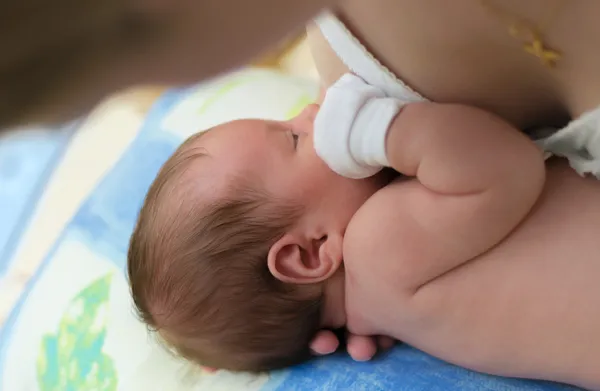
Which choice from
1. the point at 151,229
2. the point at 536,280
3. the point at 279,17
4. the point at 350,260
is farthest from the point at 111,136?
the point at 279,17

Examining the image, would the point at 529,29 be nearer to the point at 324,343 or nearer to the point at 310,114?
the point at 310,114

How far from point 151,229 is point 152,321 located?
12cm

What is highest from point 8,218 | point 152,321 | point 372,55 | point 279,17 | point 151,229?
point 279,17

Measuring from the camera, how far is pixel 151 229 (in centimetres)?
82

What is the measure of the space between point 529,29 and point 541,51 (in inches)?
0.9

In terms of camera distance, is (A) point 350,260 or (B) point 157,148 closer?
(A) point 350,260

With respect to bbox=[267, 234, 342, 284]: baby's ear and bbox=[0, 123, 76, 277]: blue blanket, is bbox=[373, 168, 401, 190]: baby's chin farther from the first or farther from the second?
bbox=[0, 123, 76, 277]: blue blanket

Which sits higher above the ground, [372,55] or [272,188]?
[372,55]

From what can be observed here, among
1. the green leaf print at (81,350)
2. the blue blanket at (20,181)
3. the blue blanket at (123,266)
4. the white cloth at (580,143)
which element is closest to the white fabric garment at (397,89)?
the white cloth at (580,143)

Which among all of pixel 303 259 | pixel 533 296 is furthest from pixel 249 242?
pixel 533 296

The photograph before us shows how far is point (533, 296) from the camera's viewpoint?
2.22 ft

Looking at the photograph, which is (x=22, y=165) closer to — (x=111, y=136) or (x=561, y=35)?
(x=111, y=136)

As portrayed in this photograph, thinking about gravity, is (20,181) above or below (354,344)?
below

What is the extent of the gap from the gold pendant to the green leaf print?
0.69 m
